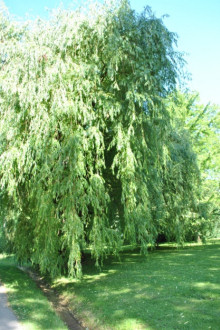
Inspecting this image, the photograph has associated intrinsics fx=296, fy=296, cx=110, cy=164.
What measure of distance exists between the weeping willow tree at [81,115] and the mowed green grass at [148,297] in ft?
3.05

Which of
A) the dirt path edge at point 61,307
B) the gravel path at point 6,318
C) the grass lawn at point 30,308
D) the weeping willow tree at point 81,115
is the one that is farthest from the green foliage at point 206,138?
the gravel path at point 6,318

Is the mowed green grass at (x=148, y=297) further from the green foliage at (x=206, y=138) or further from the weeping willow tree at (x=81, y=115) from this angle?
the green foliage at (x=206, y=138)

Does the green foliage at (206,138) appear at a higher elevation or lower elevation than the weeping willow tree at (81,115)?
higher

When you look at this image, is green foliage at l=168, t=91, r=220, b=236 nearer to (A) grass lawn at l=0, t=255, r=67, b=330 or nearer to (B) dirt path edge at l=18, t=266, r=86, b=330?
(B) dirt path edge at l=18, t=266, r=86, b=330

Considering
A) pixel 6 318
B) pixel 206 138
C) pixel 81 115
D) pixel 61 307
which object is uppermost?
pixel 206 138

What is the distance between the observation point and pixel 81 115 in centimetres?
738

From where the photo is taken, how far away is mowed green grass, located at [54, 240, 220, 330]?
5.03 m

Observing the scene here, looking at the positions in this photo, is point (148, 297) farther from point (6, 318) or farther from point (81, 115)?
point (81, 115)

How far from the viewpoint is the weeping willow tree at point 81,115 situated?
22.8 feet

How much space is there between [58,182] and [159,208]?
629 cm

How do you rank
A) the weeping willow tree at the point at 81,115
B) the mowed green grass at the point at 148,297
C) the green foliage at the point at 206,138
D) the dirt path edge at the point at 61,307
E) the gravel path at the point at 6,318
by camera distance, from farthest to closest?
the green foliage at the point at 206,138 < the weeping willow tree at the point at 81,115 < the dirt path edge at the point at 61,307 < the mowed green grass at the point at 148,297 < the gravel path at the point at 6,318

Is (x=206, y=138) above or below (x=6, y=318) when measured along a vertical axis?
above

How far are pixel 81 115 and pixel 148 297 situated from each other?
4.49 meters

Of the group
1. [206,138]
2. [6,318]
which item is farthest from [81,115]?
[206,138]
